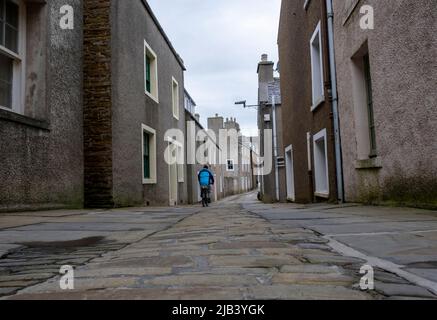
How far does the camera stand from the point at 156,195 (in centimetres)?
1358

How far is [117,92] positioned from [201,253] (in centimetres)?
789

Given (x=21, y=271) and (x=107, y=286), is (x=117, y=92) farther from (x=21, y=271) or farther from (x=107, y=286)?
(x=107, y=286)

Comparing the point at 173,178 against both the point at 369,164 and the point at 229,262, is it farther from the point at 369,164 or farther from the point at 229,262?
the point at 229,262

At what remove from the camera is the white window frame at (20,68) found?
7223 millimetres

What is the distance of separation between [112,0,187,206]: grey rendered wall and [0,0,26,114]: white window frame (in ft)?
8.61

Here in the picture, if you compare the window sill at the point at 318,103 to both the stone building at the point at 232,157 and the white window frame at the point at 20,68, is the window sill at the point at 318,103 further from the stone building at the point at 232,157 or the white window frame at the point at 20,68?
the stone building at the point at 232,157

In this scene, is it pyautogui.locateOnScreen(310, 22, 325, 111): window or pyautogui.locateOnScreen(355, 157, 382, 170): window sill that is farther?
pyautogui.locateOnScreen(310, 22, 325, 111): window

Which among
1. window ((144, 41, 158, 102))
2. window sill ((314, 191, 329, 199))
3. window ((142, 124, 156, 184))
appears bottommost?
window sill ((314, 191, 329, 199))

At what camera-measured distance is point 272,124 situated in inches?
918

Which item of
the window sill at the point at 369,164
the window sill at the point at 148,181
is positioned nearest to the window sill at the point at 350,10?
the window sill at the point at 369,164

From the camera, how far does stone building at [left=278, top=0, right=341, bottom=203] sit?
29.9ft

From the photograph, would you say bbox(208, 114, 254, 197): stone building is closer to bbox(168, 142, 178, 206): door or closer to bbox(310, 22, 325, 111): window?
bbox(168, 142, 178, 206): door

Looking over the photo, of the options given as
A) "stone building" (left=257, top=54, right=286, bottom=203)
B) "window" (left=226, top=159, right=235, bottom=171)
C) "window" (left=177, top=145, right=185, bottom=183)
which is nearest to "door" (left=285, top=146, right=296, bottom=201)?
"stone building" (left=257, top=54, right=286, bottom=203)

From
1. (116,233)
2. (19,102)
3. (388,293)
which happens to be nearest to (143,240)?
(116,233)
